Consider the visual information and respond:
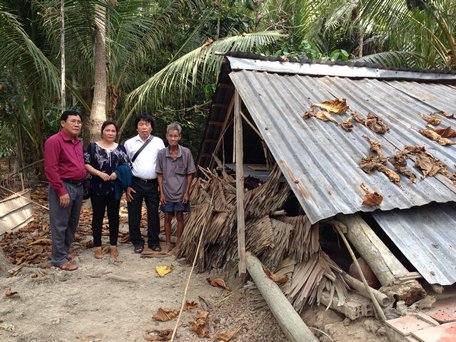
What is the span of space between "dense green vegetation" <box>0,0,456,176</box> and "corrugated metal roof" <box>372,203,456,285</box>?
3234 mm

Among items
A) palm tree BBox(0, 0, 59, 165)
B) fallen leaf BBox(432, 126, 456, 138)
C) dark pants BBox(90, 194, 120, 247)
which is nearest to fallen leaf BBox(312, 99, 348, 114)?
fallen leaf BBox(432, 126, 456, 138)

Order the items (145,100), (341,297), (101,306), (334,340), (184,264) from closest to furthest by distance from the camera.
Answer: (334,340) < (341,297) < (101,306) < (184,264) < (145,100)

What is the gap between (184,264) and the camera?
16.3 ft

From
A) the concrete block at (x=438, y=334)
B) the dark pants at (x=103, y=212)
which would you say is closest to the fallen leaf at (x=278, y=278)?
the concrete block at (x=438, y=334)

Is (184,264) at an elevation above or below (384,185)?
below

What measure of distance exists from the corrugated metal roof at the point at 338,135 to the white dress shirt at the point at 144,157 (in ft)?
4.67

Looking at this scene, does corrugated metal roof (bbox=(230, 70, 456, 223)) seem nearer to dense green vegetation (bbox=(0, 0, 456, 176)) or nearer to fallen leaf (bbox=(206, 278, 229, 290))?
dense green vegetation (bbox=(0, 0, 456, 176))

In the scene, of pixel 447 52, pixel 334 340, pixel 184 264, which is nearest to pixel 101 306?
pixel 184 264

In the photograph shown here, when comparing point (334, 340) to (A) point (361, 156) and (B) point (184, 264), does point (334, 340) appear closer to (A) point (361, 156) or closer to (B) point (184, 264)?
(A) point (361, 156)

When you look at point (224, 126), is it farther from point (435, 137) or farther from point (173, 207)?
point (435, 137)

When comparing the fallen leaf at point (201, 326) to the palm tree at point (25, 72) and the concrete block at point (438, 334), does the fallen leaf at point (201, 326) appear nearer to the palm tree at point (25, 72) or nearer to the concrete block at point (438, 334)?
the concrete block at point (438, 334)

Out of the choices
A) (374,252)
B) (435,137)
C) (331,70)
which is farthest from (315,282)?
(331,70)

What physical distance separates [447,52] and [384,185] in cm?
561

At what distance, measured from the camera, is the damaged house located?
9.50 feet
